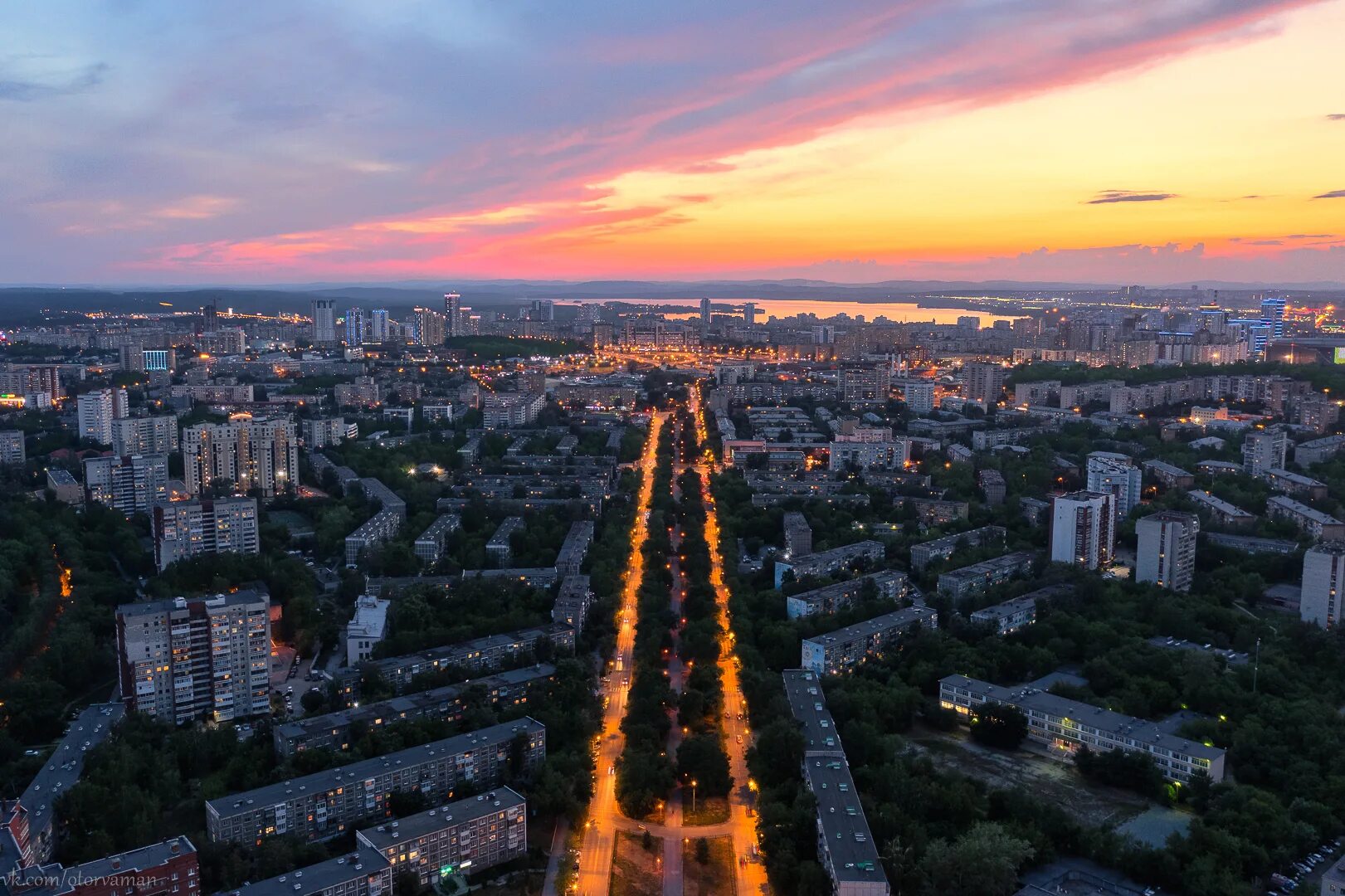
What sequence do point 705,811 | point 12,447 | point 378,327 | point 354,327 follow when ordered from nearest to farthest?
point 705,811 < point 12,447 < point 354,327 < point 378,327

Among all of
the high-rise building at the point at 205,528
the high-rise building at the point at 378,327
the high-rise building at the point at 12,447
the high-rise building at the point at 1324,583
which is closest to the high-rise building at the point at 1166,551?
the high-rise building at the point at 1324,583

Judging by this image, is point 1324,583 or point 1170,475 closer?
point 1324,583

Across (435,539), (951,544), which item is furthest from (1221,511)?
(435,539)

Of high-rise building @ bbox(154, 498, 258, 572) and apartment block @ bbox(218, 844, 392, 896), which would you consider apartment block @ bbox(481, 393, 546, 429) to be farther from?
apartment block @ bbox(218, 844, 392, 896)

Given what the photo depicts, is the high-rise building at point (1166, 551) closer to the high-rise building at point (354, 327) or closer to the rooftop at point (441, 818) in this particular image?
the rooftop at point (441, 818)

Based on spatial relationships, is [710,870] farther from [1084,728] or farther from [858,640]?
[858,640]

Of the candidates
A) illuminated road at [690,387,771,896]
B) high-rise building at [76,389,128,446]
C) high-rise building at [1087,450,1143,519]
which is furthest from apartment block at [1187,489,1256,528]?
high-rise building at [76,389,128,446]
